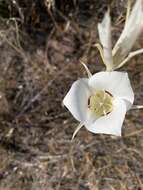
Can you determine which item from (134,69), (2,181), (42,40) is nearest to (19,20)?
(42,40)

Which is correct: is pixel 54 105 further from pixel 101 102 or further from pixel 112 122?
pixel 112 122

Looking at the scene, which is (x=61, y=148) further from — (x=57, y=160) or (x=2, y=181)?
(x=2, y=181)

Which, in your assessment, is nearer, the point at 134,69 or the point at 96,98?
the point at 96,98

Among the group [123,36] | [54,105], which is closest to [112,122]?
[123,36]

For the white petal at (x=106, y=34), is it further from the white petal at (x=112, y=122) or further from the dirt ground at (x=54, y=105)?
the dirt ground at (x=54, y=105)

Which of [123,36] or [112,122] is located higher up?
[123,36]

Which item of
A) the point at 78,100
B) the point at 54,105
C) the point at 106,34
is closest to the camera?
the point at 106,34

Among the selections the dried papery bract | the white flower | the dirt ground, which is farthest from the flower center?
the dirt ground

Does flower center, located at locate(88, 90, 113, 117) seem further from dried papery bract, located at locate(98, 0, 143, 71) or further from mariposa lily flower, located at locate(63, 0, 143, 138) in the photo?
dried papery bract, located at locate(98, 0, 143, 71)
